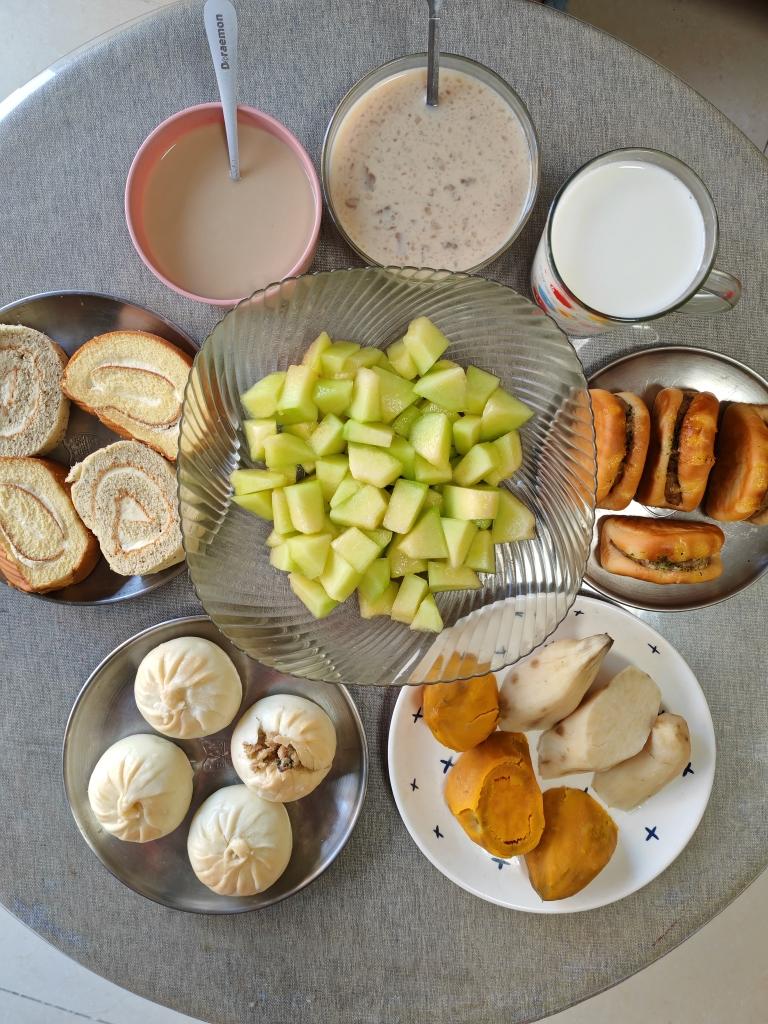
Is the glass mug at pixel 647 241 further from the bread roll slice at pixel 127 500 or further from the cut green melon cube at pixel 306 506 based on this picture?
the bread roll slice at pixel 127 500

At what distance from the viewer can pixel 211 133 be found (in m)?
0.96

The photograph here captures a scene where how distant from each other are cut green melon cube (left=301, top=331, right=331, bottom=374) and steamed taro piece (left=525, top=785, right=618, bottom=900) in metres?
0.63

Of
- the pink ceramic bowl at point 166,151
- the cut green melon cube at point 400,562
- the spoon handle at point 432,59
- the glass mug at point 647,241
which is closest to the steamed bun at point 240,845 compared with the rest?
the cut green melon cube at point 400,562

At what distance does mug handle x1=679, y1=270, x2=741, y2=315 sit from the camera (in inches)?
36.1

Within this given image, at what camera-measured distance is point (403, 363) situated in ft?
2.81

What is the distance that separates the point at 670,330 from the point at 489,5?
48cm

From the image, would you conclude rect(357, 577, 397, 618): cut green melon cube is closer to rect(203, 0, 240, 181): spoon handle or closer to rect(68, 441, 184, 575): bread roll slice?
rect(68, 441, 184, 575): bread roll slice

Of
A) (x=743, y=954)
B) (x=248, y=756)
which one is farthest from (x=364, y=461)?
(x=743, y=954)

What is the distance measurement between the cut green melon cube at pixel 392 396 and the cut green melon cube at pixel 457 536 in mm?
126

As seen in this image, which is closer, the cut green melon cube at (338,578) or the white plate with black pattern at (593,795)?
the cut green melon cube at (338,578)

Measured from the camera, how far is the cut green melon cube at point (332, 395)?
828 mm

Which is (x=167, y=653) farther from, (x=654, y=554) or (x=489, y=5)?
(x=489, y=5)

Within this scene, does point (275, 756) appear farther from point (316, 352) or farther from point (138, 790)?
point (316, 352)

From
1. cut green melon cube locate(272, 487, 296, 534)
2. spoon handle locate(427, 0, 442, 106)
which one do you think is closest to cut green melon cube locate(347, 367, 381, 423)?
cut green melon cube locate(272, 487, 296, 534)
